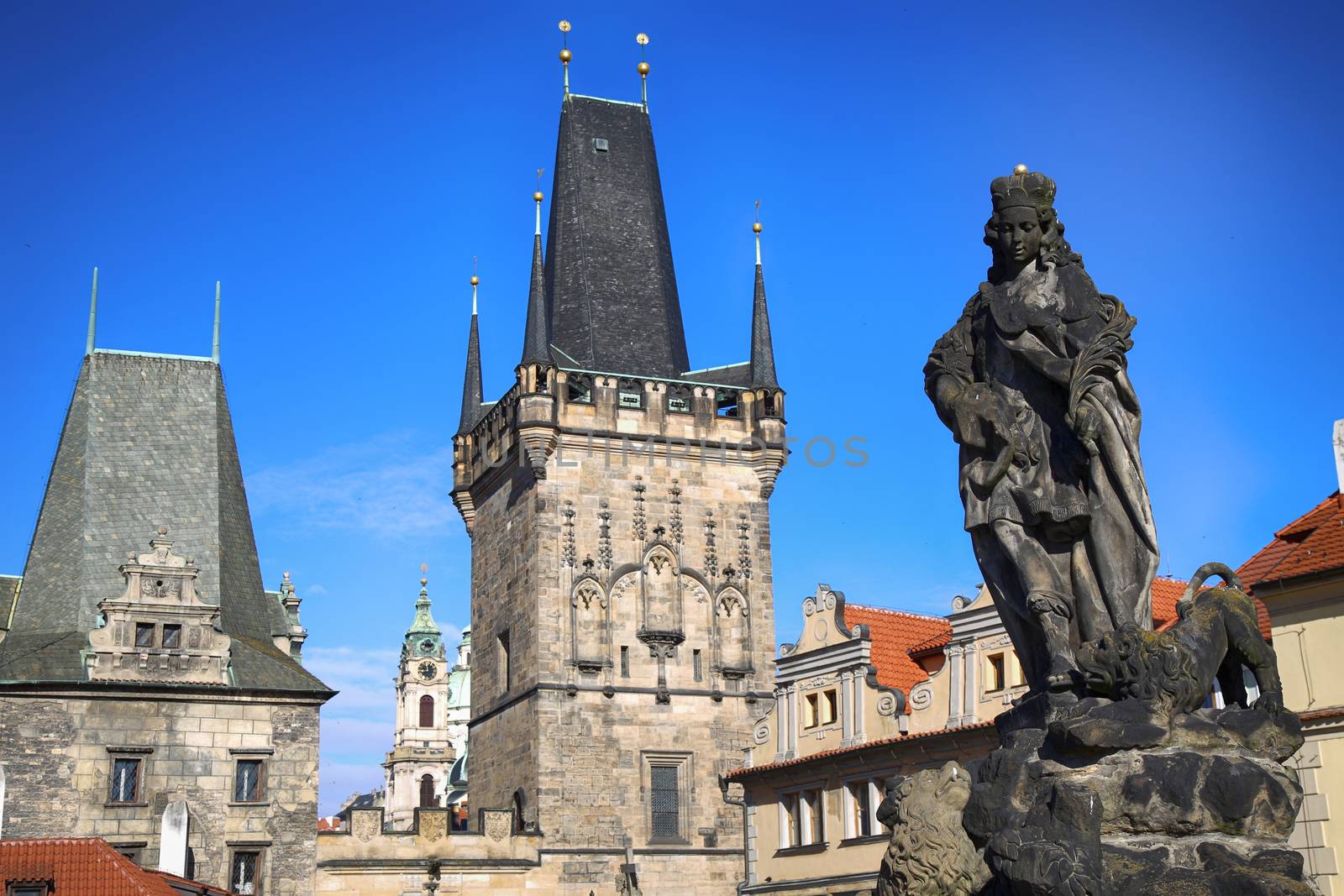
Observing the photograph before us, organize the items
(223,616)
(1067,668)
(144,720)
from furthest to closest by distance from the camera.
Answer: (223,616) → (144,720) → (1067,668)

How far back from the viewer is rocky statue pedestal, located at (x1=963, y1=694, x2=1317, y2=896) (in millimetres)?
4875

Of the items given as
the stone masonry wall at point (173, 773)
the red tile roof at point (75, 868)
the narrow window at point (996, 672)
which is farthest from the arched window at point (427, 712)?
the narrow window at point (996, 672)

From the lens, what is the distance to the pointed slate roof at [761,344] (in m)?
40.7

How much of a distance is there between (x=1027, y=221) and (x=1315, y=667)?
48.4ft

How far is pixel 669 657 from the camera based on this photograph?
38188mm

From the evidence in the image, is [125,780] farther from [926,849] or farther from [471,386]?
[926,849]

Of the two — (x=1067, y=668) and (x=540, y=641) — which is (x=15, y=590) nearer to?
(x=540, y=641)

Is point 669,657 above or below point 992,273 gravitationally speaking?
above

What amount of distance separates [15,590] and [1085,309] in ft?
106

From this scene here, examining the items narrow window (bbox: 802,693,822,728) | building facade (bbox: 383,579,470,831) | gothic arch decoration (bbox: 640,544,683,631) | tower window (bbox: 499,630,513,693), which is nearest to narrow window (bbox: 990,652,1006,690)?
narrow window (bbox: 802,693,822,728)

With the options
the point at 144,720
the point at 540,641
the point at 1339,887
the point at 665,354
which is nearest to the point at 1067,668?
the point at 1339,887

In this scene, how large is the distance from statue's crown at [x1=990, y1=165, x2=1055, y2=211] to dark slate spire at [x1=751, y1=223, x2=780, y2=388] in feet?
113

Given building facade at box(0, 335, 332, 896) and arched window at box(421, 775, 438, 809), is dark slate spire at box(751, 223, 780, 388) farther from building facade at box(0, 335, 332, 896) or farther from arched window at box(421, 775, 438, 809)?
arched window at box(421, 775, 438, 809)

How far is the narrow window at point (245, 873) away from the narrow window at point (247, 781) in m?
0.98
